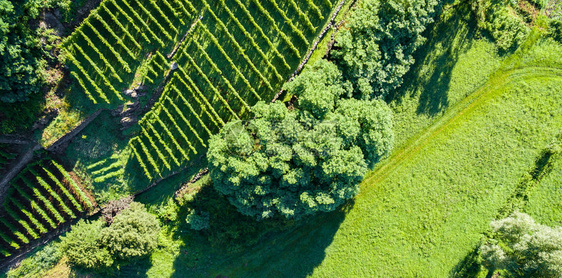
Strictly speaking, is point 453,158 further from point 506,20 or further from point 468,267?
point 506,20

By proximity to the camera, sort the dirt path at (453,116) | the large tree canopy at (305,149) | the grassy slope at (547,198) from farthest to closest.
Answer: the dirt path at (453,116) → the grassy slope at (547,198) → the large tree canopy at (305,149)

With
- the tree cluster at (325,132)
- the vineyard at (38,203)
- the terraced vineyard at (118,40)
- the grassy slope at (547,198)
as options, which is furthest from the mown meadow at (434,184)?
the terraced vineyard at (118,40)

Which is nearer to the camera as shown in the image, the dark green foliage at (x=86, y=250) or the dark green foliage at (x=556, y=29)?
the dark green foliage at (x=86, y=250)

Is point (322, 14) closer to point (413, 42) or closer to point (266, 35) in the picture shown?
point (266, 35)

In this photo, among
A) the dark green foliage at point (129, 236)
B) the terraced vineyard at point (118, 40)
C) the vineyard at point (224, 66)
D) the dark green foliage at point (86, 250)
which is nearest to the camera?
the dark green foliage at point (86, 250)

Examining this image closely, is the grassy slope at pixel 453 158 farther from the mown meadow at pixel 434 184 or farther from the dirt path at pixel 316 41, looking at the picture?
the dirt path at pixel 316 41

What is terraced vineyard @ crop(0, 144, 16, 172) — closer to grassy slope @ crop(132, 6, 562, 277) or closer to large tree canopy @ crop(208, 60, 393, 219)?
grassy slope @ crop(132, 6, 562, 277)

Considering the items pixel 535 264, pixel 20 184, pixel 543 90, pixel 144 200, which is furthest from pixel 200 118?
pixel 543 90
